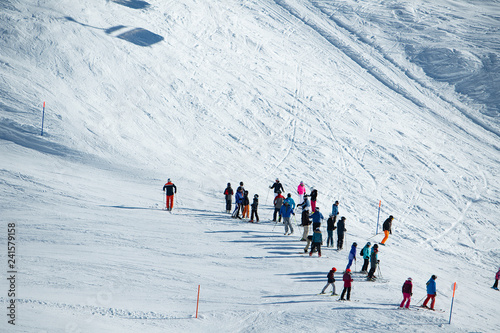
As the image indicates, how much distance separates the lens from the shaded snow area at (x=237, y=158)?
12438 millimetres

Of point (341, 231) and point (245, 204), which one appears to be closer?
point (341, 231)

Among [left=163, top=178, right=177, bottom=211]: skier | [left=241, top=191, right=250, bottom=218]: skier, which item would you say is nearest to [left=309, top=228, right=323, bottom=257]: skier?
[left=241, top=191, right=250, bottom=218]: skier

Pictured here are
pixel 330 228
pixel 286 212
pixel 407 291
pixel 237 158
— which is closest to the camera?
pixel 407 291

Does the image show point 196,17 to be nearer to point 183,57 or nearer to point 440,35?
point 183,57

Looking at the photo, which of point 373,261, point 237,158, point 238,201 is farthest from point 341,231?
point 237,158

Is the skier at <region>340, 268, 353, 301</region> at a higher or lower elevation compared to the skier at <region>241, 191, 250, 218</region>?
lower

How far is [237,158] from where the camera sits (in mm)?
24516

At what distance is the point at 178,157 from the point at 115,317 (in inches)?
492

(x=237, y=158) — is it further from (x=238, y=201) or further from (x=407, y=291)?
(x=407, y=291)

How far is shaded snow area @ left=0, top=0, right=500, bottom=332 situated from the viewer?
40.8ft

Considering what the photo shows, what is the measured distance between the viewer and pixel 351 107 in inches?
1271

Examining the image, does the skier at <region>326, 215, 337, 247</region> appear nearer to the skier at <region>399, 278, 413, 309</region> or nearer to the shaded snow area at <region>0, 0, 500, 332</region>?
the shaded snow area at <region>0, 0, 500, 332</region>

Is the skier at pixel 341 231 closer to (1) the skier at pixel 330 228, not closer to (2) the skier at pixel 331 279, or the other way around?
(1) the skier at pixel 330 228

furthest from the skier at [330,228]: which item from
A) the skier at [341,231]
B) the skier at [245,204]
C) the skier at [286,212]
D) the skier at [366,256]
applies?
the skier at [245,204]
